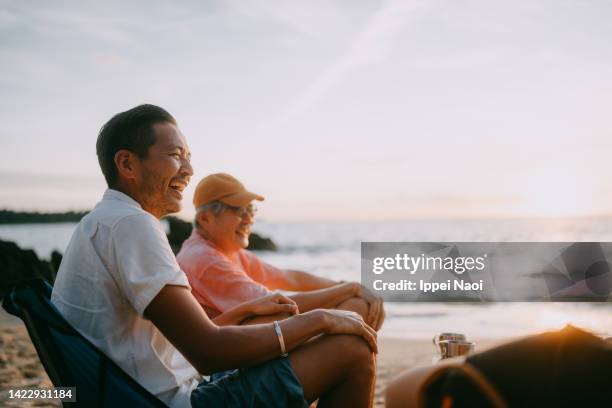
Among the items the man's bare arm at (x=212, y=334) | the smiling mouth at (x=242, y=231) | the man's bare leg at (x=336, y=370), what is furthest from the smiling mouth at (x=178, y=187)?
the smiling mouth at (x=242, y=231)

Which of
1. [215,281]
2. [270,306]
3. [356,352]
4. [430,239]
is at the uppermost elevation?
[430,239]

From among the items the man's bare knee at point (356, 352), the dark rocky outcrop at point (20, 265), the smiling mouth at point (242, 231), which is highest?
the dark rocky outcrop at point (20, 265)

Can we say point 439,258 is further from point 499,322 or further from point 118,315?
point 118,315

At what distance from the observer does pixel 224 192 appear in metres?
3.47

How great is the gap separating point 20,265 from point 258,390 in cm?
1079

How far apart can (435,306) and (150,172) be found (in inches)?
354

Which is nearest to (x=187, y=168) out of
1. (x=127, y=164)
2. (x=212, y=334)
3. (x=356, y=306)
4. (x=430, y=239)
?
(x=127, y=164)

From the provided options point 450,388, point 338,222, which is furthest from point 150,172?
point 338,222

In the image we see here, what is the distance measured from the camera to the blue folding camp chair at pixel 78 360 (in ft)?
5.93

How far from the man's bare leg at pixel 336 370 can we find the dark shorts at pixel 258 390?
45mm

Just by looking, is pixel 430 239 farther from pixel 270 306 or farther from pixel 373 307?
pixel 270 306

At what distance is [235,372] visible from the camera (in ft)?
6.47

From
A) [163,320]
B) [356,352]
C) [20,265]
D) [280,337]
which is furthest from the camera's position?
[20,265]

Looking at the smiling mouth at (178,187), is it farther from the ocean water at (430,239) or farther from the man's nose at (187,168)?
the ocean water at (430,239)
